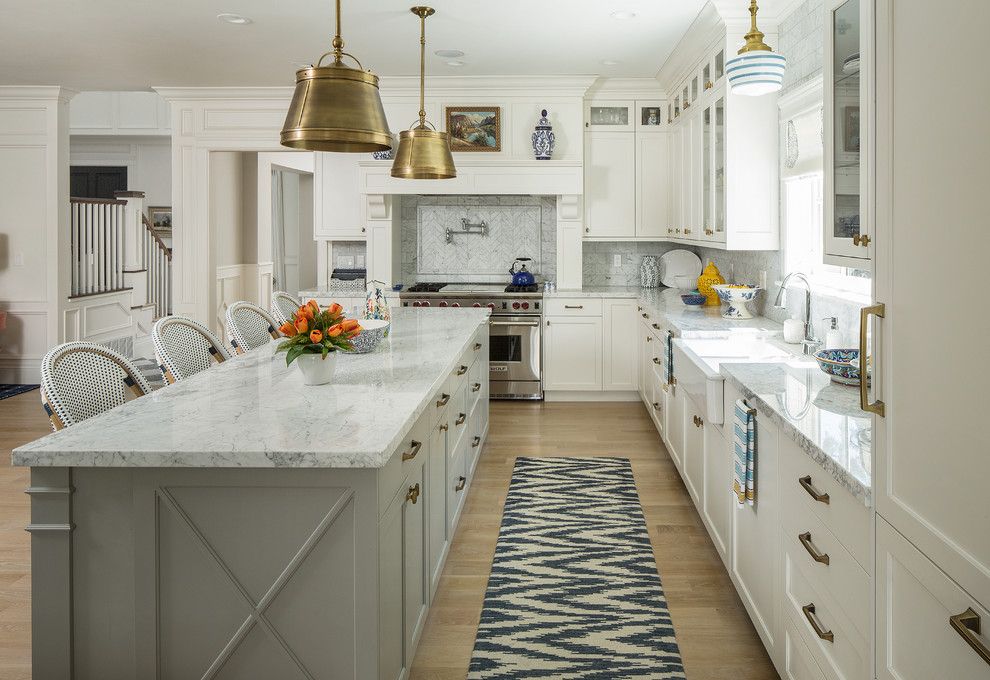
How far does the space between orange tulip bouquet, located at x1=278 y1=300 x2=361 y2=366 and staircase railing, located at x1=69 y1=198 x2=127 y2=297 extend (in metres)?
6.35

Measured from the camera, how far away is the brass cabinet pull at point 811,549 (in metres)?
2.01

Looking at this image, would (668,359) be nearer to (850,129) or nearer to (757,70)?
(757,70)

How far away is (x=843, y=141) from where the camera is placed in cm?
280

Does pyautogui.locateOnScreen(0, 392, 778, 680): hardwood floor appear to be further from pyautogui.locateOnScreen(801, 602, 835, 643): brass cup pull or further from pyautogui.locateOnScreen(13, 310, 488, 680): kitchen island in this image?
pyautogui.locateOnScreen(13, 310, 488, 680): kitchen island

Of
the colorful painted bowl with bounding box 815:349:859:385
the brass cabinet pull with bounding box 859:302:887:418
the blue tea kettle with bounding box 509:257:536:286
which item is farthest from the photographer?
the blue tea kettle with bounding box 509:257:536:286

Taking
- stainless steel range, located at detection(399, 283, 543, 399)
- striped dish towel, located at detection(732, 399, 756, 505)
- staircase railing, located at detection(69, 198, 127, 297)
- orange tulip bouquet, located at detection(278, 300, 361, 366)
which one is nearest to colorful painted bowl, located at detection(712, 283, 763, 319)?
stainless steel range, located at detection(399, 283, 543, 399)

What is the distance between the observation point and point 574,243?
23.5 feet

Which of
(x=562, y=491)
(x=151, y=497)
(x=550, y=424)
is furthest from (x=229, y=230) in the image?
(x=151, y=497)

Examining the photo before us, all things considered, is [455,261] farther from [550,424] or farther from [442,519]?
[442,519]

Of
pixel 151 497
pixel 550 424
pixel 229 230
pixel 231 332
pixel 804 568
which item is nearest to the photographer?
pixel 151 497

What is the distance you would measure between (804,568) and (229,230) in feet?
24.5

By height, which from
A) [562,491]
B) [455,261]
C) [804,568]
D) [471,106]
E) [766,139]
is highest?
[471,106]

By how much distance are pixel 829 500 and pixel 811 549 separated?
0.20 m

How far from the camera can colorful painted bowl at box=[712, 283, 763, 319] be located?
16.0ft
